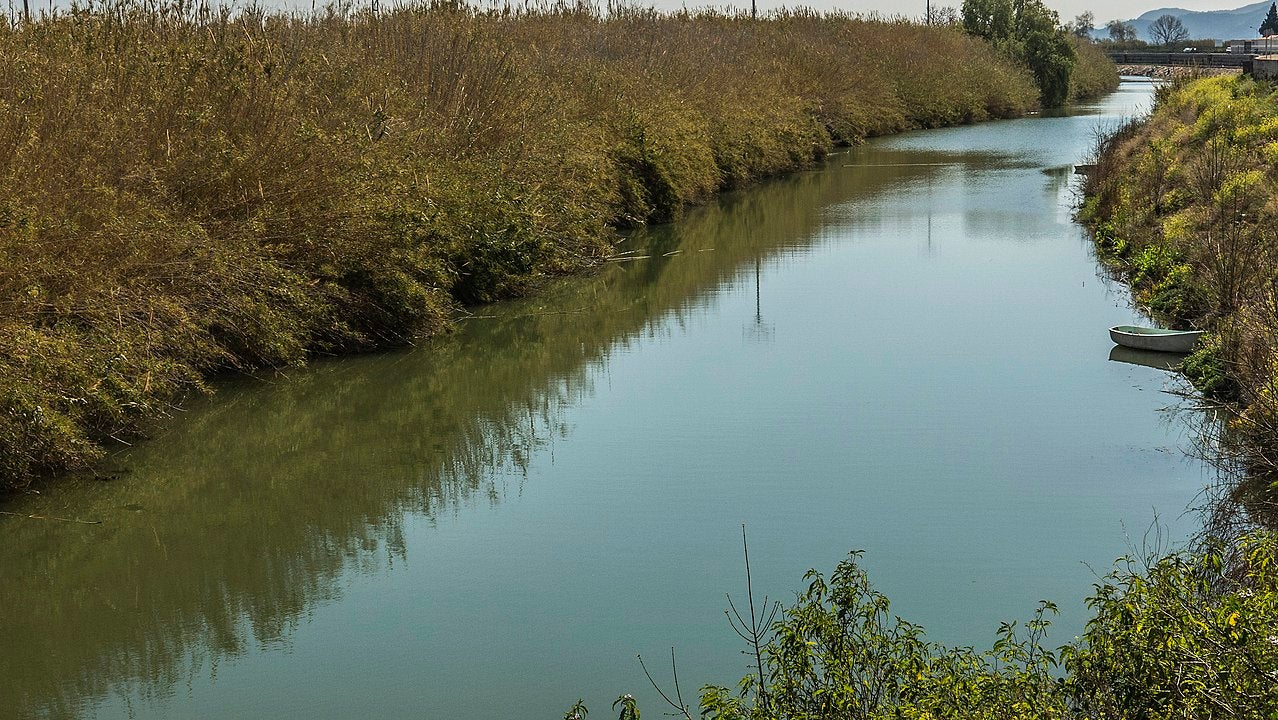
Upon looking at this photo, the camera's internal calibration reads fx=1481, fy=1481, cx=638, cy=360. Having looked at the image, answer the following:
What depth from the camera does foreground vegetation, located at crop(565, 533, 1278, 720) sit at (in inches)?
175

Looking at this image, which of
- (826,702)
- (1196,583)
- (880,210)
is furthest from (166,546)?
(880,210)

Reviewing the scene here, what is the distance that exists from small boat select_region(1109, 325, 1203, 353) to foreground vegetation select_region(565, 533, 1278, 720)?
680 centimetres

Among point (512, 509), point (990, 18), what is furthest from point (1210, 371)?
point (990, 18)

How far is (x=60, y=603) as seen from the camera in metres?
7.46

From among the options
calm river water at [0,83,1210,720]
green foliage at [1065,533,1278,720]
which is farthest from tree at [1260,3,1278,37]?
green foliage at [1065,533,1278,720]

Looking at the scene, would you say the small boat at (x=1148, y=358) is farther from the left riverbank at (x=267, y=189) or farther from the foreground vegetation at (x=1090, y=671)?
the foreground vegetation at (x=1090, y=671)

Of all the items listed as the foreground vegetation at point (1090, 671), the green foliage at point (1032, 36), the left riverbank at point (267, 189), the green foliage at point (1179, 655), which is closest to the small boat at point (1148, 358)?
the left riverbank at point (267, 189)

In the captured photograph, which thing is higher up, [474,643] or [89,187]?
→ [89,187]

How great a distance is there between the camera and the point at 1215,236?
12.3m

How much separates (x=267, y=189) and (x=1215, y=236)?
7812 millimetres

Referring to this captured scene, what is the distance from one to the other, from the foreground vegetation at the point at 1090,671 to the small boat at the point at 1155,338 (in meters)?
6.80

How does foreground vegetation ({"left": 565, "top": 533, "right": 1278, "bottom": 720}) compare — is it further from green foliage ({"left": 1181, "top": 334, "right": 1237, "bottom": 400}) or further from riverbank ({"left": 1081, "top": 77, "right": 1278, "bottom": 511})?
green foliage ({"left": 1181, "top": 334, "right": 1237, "bottom": 400})

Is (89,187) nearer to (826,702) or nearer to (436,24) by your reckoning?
(826,702)

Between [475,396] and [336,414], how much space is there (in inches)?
47.1
